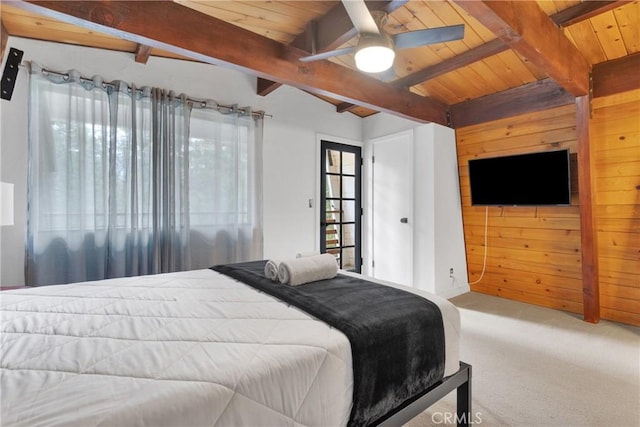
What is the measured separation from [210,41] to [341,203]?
287 cm

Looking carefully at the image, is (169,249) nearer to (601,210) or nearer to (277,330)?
(277,330)

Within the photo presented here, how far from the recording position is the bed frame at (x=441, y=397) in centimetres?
122

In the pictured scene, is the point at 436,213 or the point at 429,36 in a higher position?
the point at 429,36

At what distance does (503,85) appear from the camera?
3.44 m

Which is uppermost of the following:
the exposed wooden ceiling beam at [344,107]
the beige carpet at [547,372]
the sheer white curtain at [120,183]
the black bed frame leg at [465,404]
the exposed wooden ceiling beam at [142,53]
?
the exposed wooden ceiling beam at [344,107]

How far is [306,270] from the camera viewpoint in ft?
5.58

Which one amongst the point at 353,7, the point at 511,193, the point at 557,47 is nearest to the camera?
the point at 353,7

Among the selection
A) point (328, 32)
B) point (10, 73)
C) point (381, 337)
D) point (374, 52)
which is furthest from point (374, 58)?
point (10, 73)

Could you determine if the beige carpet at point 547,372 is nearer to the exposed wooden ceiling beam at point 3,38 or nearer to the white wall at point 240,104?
the white wall at point 240,104

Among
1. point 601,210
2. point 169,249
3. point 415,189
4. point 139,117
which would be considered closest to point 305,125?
point 415,189

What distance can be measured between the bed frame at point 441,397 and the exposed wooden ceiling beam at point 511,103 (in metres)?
3.01

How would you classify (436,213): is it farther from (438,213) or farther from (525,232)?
(525,232)

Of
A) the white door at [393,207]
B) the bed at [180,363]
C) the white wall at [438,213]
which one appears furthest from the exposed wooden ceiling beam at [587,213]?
the bed at [180,363]

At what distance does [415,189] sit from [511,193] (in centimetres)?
105
